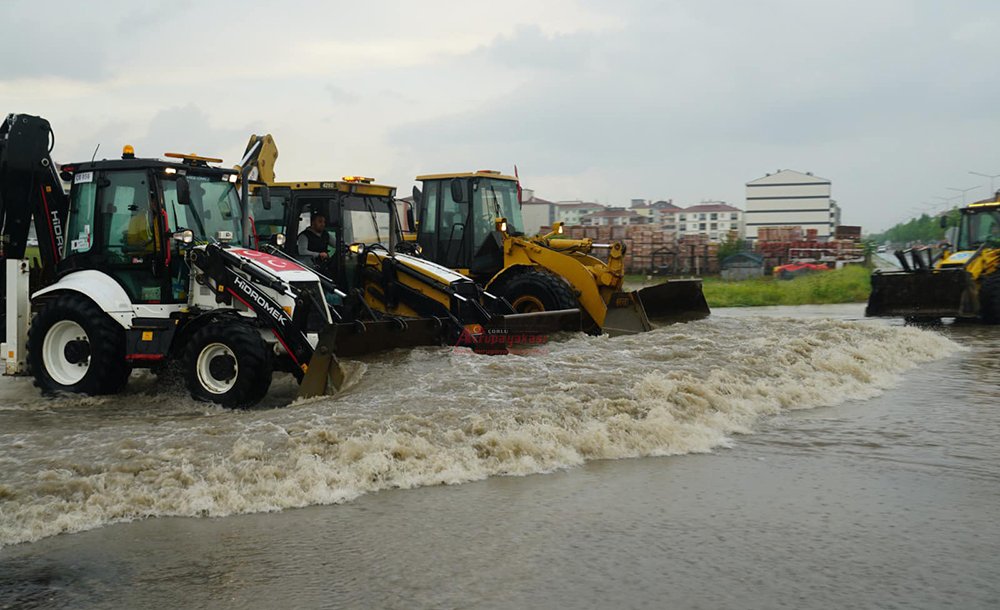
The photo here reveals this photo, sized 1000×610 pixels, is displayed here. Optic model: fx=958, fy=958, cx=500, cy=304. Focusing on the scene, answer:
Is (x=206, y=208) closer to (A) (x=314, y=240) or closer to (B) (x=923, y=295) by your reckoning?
(A) (x=314, y=240)

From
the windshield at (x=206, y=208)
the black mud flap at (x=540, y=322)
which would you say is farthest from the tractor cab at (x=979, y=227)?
the windshield at (x=206, y=208)

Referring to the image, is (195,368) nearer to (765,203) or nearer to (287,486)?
(287,486)

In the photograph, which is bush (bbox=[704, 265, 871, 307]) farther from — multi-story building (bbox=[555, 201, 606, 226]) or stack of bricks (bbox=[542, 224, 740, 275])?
multi-story building (bbox=[555, 201, 606, 226])

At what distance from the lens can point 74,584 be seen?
4930mm

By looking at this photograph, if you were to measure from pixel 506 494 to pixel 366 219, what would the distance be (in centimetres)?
743

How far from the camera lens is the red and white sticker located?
1023cm

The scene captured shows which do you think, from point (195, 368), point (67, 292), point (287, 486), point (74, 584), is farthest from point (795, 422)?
point (67, 292)

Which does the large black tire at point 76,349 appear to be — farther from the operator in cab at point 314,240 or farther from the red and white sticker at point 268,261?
the operator in cab at point 314,240

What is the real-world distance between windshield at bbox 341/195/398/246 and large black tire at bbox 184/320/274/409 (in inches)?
140

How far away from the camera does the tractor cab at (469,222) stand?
1563 centimetres

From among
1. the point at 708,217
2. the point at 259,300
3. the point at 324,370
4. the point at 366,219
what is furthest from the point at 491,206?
the point at 708,217

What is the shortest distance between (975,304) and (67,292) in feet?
54.1

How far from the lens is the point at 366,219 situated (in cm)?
1334

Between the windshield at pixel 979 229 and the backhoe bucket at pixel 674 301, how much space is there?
6.88 m
